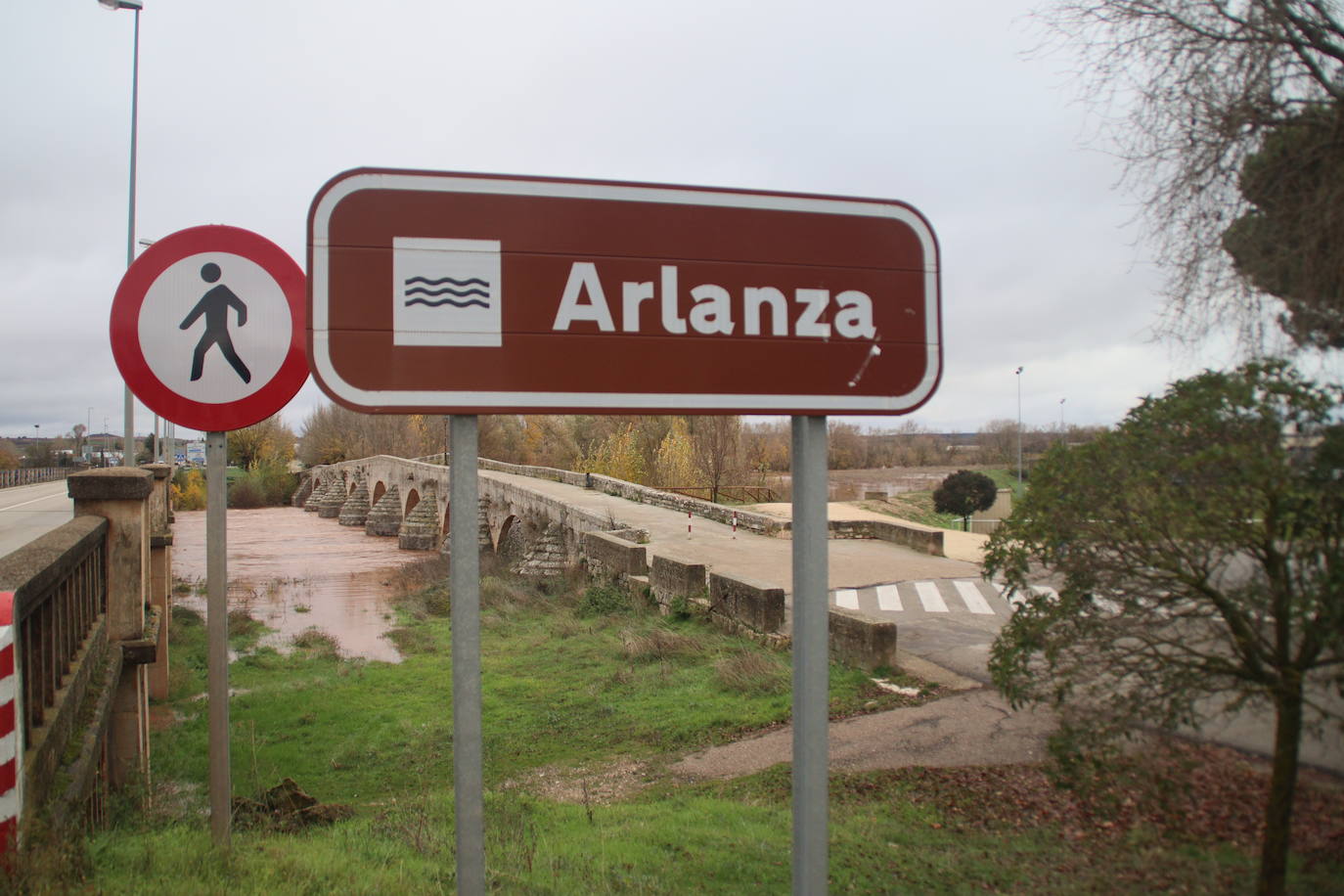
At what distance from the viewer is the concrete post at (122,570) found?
473 centimetres

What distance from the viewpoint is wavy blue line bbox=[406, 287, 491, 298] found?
1.68m

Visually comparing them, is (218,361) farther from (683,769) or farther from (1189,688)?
(683,769)

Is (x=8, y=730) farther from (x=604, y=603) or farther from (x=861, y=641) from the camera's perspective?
(x=604, y=603)

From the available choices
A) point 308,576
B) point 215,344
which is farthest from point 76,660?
point 308,576

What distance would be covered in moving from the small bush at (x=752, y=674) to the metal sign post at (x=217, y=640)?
17.2 feet

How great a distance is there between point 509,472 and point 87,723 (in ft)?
107

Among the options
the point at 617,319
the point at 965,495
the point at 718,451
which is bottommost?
the point at 965,495

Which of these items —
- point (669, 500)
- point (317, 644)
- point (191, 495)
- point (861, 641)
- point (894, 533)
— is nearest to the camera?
point (861, 641)

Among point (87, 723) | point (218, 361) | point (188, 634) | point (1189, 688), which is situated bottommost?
point (188, 634)

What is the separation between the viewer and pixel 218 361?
8.80 feet

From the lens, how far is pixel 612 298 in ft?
5.81

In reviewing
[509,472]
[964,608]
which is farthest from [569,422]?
[964,608]

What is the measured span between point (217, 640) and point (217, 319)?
3.31 ft

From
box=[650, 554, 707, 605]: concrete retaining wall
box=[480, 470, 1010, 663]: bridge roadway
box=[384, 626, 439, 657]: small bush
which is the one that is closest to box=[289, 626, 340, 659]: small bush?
box=[384, 626, 439, 657]: small bush
